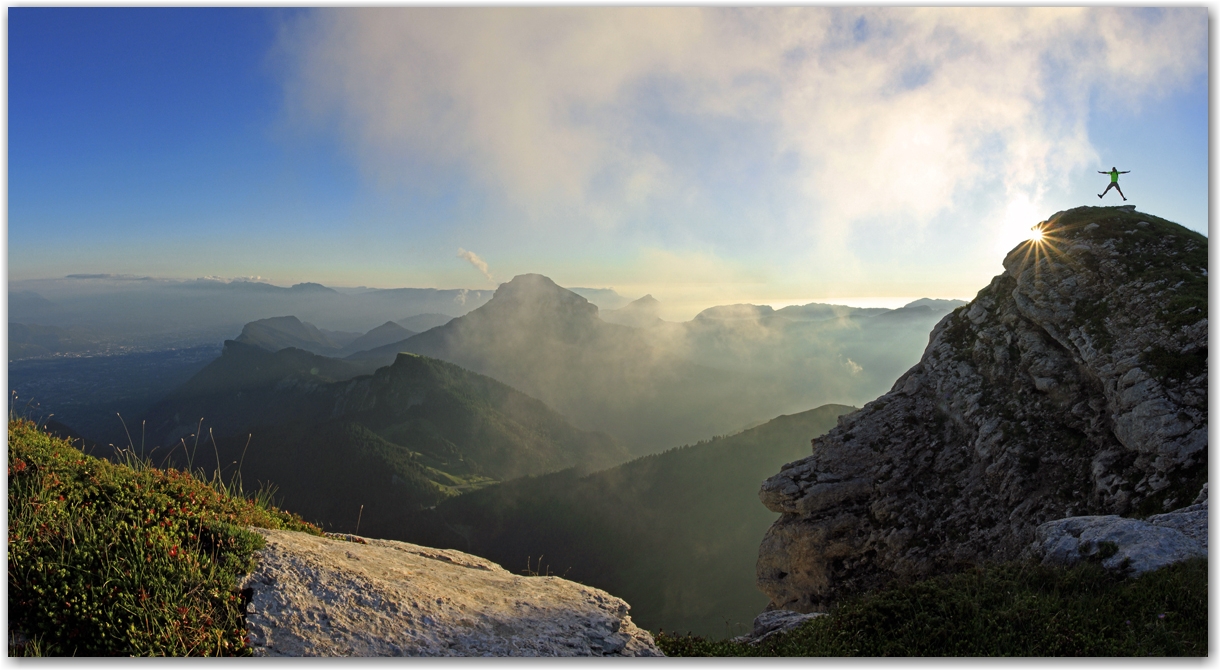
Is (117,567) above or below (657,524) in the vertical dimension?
above

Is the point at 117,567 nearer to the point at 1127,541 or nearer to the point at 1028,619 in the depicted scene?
the point at 1028,619

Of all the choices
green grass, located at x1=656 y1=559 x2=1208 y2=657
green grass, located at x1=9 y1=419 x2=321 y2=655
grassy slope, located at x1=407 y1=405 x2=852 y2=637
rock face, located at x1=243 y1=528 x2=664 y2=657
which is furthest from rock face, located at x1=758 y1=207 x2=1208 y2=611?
grassy slope, located at x1=407 y1=405 x2=852 y2=637

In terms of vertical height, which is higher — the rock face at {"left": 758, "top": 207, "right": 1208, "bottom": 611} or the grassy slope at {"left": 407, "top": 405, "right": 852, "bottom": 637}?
the rock face at {"left": 758, "top": 207, "right": 1208, "bottom": 611}

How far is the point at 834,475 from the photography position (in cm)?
2194

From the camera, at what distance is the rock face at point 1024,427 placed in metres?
14.9

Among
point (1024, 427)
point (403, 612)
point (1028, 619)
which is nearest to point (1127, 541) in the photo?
point (1028, 619)

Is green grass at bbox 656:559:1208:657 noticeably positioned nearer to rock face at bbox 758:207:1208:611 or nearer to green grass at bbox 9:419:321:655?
green grass at bbox 9:419:321:655

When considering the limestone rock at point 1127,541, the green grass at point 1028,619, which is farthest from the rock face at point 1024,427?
the green grass at point 1028,619

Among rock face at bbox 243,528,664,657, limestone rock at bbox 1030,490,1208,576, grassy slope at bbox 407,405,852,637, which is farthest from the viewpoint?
grassy slope at bbox 407,405,852,637

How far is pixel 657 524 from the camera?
423 feet

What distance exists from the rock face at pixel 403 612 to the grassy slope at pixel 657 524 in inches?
3921

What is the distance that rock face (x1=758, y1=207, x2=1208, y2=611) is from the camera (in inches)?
586

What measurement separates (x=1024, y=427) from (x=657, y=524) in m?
119

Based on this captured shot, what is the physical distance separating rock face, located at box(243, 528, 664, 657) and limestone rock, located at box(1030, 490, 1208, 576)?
25.3 feet
